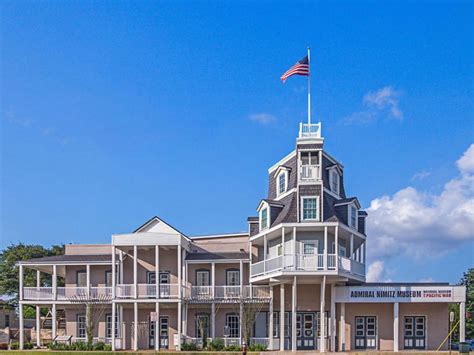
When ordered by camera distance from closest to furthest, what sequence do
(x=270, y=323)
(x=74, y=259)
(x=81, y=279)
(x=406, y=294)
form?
(x=406, y=294), (x=270, y=323), (x=74, y=259), (x=81, y=279)

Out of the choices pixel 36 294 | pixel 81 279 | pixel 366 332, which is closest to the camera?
pixel 366 332

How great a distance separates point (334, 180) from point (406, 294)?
835cm

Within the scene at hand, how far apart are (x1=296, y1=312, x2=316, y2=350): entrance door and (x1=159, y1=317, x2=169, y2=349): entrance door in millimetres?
8672

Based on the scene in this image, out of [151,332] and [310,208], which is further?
[151,332]

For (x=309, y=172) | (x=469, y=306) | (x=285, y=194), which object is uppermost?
(x=309, y=172)

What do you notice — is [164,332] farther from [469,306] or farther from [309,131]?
[469,306]

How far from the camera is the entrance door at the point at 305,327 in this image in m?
39.1

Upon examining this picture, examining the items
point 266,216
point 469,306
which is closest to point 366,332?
point 266,216

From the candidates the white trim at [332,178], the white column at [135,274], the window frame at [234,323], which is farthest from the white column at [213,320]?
the white trim at [332,178]

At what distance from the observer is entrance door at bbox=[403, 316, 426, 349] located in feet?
125

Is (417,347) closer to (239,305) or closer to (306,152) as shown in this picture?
(239,305)

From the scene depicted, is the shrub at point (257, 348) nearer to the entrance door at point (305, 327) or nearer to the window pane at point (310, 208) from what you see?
the entrance door at point (305, 327)

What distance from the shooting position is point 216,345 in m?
37.3

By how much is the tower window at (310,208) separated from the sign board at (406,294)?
507cm
